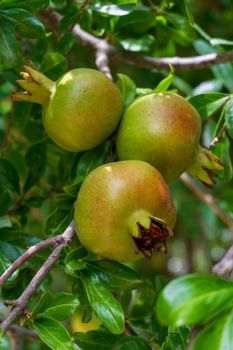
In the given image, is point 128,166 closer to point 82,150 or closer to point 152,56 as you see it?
point 82,150

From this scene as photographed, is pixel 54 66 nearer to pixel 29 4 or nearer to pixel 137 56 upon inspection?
pixel 29 4

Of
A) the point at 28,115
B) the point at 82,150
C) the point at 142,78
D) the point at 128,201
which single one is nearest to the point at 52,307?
the point at 128,201

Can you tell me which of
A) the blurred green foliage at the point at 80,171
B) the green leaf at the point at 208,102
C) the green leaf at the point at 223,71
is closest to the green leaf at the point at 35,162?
the blurred green foliage at the point at 80,171

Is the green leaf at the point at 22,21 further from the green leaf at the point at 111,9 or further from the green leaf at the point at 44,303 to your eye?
the green leaf at the point at 44,303

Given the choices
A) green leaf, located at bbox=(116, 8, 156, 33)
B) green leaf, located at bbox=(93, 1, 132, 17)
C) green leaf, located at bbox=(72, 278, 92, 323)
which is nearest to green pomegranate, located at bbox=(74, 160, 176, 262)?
green leaf, located at bbox=(72, 278, 92, 323)

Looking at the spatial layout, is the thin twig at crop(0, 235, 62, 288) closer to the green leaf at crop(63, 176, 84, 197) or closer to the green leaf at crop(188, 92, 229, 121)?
the green leaf at crop(63, 176, 84, 197)

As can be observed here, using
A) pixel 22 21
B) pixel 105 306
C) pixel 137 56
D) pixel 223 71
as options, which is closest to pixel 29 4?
pixel 22 21

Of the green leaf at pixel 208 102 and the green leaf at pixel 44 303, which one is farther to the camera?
the green leaf at pixel 208 102
